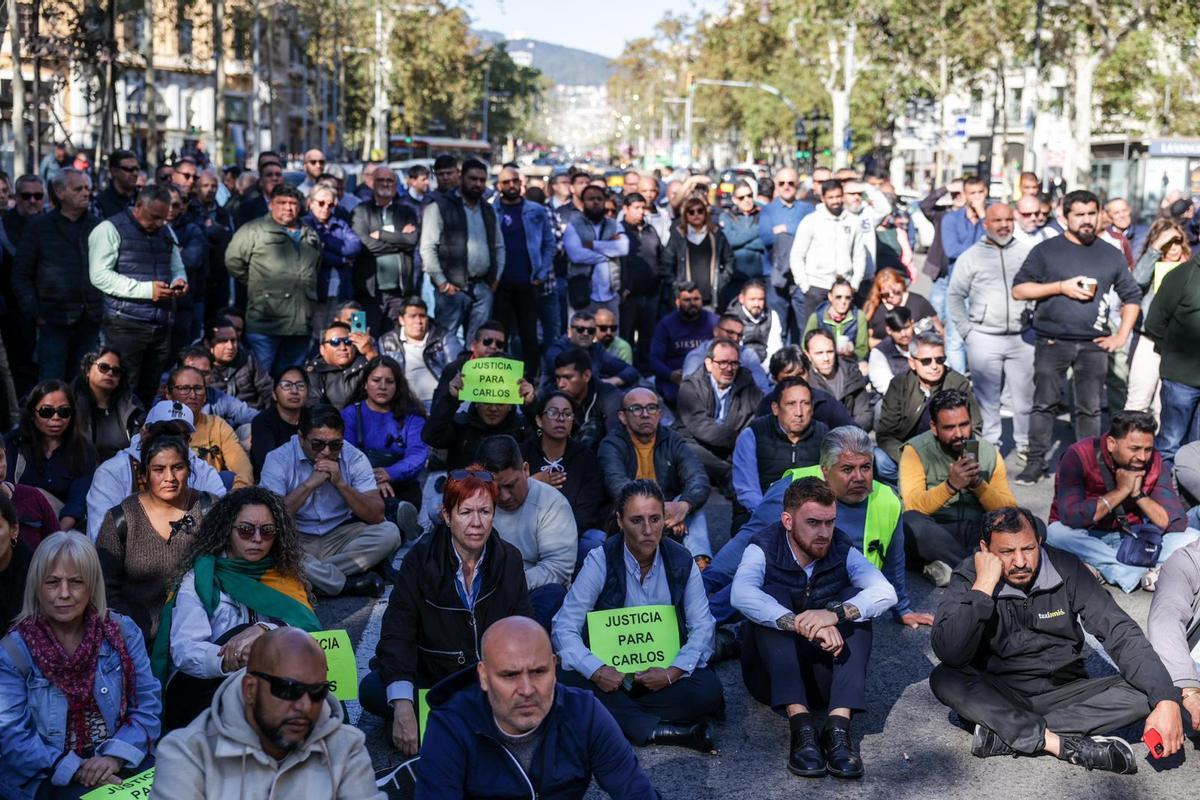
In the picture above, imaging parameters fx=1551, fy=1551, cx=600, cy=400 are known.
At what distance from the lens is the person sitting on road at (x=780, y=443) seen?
9039 mm

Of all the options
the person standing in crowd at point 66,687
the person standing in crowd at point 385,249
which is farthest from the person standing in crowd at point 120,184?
the person standing in crowd at point 66,687

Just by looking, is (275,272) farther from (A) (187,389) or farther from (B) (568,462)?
(B) (568,462)

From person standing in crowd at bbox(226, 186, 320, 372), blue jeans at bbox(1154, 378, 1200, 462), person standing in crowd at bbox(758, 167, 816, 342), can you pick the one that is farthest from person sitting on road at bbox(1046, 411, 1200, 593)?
person standing in crowd at bbox(226, 186, 320, 372)

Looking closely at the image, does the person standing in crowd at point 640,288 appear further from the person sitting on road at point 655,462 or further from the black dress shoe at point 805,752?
the black dress shoe at point 805,752

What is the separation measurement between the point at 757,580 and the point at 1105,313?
5586 millimetres

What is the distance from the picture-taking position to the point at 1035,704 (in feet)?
20.6

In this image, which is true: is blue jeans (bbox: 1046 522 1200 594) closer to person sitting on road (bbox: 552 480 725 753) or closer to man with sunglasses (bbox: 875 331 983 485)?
man with sunglasses (bbox: 875 331 983 485)

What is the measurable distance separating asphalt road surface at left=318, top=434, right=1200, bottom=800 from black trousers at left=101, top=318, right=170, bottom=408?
4.59 metres

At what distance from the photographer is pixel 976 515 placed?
8953mm

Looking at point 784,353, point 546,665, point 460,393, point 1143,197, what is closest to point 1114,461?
point 784,353

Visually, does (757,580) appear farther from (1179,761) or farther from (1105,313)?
(1105,313)

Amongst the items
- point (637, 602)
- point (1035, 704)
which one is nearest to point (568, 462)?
point (637, 602)

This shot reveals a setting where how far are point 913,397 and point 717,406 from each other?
1.46 m

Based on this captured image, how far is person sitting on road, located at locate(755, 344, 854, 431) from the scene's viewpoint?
32.1 feet
